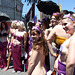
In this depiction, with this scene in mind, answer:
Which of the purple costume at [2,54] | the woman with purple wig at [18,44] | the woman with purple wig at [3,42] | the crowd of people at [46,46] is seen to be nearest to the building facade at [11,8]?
the woman with purple wig at [3,42]

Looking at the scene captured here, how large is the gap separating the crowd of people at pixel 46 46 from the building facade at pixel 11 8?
16.4 meters

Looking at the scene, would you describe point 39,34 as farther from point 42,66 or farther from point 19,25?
point 19,25

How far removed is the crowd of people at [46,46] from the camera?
146 cm

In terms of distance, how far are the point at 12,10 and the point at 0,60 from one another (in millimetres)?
17871

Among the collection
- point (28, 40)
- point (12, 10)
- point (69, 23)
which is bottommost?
point (28, 40)

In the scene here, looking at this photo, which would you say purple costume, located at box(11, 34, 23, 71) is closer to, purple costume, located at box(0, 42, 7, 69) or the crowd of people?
the crowd of people

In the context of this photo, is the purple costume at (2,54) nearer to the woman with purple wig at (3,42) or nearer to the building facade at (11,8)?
the woman with purple wig at (3,42)

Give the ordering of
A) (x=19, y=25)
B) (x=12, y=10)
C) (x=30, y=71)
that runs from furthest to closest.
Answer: (x=12, y=10) → (x=19, y=25) → (x=30, y=71)

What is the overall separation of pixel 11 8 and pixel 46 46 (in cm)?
2042

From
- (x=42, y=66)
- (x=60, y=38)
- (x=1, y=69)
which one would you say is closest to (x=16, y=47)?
(x=1, y=69)

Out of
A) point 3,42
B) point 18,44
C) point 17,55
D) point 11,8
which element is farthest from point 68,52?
point 11,8

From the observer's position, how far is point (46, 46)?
6.91 feet

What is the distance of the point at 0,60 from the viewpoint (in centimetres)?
477

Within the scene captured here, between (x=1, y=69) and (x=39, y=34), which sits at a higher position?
(x=39, y=34)
